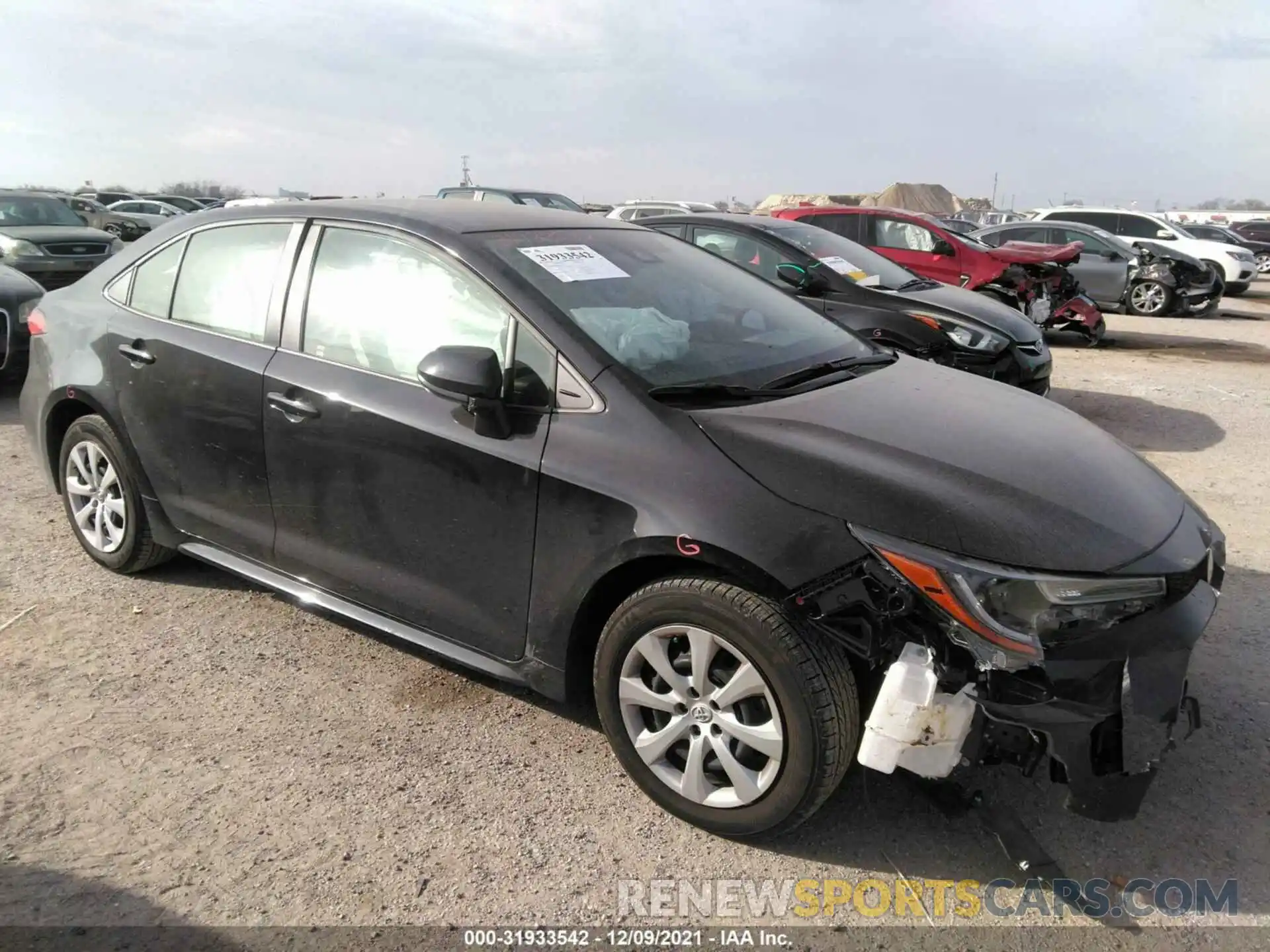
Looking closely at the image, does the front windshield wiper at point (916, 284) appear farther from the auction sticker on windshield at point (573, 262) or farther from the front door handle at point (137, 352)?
the front door handle at point (137, 352)

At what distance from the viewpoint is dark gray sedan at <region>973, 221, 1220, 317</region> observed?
14945 millimetres

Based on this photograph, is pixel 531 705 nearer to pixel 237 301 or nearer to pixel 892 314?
pixel 237 301

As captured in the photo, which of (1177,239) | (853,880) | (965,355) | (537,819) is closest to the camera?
(853,880)

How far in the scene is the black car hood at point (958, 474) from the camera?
2.38m

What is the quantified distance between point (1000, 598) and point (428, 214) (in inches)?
89.7

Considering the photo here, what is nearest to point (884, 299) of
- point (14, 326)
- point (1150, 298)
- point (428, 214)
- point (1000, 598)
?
point (428, 214)

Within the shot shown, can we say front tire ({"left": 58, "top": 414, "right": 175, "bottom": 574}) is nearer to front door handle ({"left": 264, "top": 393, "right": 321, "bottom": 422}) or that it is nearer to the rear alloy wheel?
front door handle ({"left": 264, "top": 393, "right": 321, "bottom": 422})

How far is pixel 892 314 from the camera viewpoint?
6754mm

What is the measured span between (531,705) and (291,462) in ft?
3.92

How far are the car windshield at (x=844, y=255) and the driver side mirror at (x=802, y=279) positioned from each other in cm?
27

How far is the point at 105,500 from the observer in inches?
164

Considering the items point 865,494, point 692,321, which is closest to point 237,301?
point 692,321

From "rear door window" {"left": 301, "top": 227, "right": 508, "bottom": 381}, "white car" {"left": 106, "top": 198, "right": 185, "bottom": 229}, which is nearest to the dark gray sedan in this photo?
"rear door window" {"left": 301, "top": 227, "right": 508, "bottom": 381}

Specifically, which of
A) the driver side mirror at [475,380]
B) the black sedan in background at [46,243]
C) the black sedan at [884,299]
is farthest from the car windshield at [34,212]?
the driver side mirror at [475,380]
